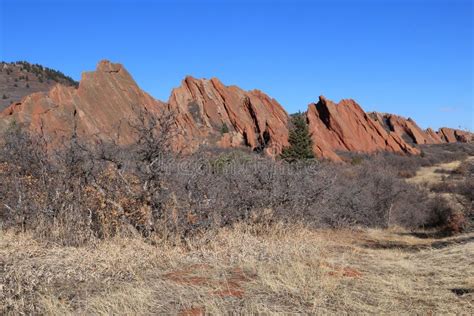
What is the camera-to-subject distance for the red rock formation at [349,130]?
62531 mm

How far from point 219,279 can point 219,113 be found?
67.3m

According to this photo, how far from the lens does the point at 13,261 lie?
5.86m

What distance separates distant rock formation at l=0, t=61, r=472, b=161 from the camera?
1689 inches

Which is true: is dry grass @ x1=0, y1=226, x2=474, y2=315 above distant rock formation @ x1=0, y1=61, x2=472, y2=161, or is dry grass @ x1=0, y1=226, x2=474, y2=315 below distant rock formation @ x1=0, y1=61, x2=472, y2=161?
below

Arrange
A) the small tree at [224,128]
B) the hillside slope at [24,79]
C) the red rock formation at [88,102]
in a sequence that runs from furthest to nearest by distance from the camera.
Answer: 1. the small tree at [224,128]
2. the hillside slope at [24,79]
3. the red rock formation at [88,102]

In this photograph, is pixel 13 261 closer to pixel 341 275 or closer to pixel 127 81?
pixel 341 275

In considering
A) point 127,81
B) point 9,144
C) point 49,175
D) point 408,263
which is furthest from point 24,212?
point 127,81

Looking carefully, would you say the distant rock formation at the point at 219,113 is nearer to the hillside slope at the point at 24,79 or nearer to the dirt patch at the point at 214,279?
the hillside slope at the point at 24,79

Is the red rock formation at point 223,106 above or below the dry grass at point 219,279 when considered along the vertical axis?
above

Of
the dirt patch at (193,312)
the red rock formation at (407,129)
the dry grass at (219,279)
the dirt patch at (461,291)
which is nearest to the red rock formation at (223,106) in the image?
the red rock formation at (407,129)

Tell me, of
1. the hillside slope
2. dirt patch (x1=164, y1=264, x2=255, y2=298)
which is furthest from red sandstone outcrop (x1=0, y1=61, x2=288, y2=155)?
dirt patch (x1=164, y1=264, x2=255, y2=298)

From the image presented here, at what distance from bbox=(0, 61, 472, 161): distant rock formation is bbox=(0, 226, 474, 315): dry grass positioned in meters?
31.4

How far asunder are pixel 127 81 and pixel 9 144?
166 ft

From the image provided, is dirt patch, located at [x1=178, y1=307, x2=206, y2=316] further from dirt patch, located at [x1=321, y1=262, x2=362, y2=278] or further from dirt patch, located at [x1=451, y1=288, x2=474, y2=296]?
dirt patch, located at [x1=451, y1=288, x2=474, y2=296]
